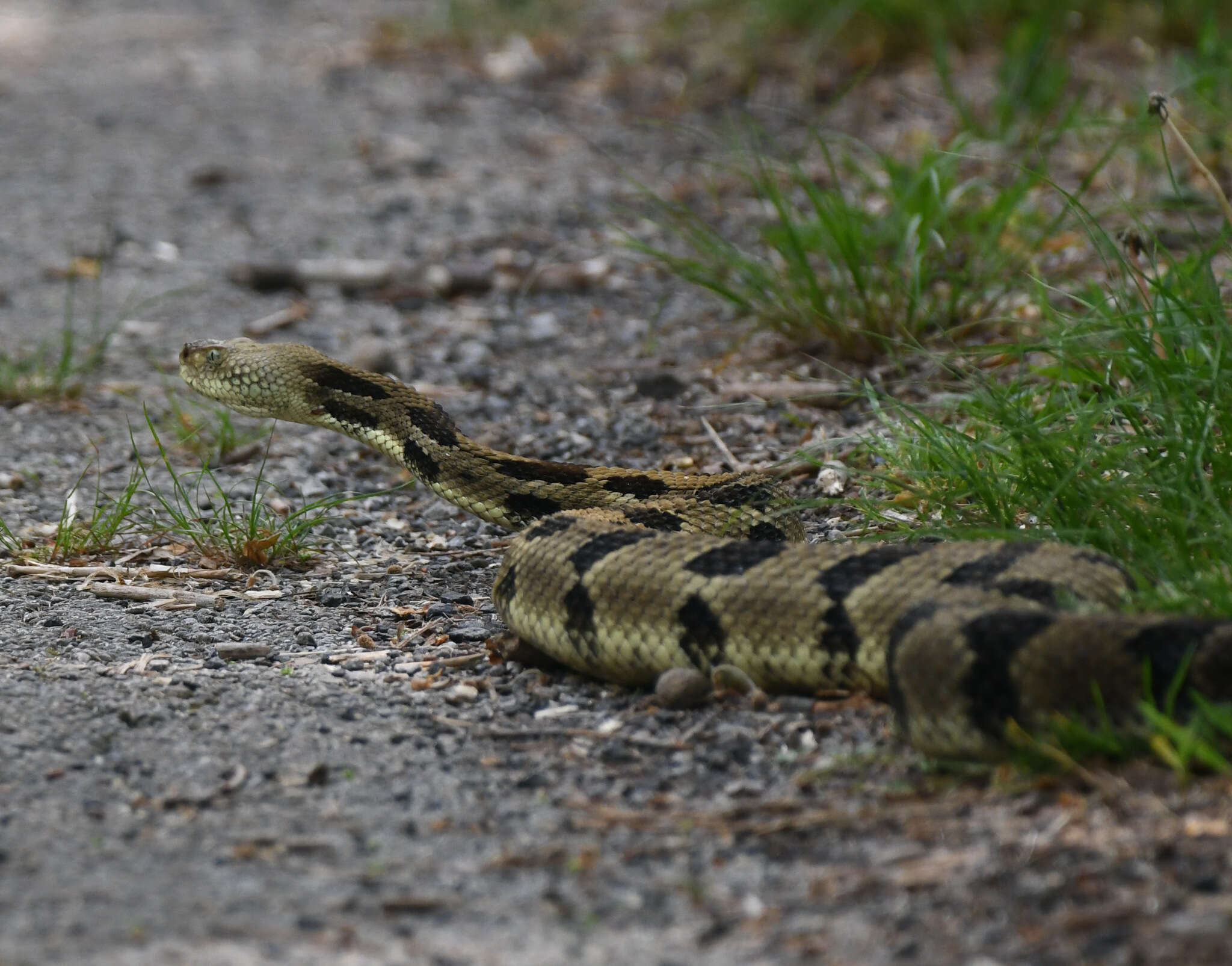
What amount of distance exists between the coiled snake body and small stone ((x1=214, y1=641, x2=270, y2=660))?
671mm

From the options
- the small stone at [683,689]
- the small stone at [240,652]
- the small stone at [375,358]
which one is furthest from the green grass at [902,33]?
the small stone at [240,652]

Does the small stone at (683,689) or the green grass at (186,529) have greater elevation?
the green grass at (186,529)

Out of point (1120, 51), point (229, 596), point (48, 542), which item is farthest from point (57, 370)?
point (1120, 51)

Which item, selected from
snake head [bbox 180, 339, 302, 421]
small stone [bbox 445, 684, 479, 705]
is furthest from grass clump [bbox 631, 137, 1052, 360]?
small stone [bbox 445, 684, 479, 705]

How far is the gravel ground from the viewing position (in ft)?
7.91

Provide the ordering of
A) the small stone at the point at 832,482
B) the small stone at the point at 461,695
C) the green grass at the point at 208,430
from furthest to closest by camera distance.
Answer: the green grass at the point at 208,430
the small stone at the point at 832,482
the small stone at the point at 461,695

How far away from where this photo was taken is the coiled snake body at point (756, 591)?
111 inches

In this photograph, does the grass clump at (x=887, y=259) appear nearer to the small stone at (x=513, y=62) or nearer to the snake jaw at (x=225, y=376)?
the snake jaw at (x=225, y=376)

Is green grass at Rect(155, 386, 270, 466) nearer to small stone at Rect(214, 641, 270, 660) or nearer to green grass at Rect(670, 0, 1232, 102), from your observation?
small stone at Rect(214, 641, 270, 660)

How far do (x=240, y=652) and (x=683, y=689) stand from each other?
50.3 inches

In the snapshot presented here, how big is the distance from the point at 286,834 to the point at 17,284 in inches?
208

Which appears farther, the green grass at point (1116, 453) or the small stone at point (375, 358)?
the small stone at point (375, 358)

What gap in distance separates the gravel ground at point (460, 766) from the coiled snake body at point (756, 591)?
144 millimetres

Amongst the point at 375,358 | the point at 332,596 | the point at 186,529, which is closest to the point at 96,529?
the point at 186,529
